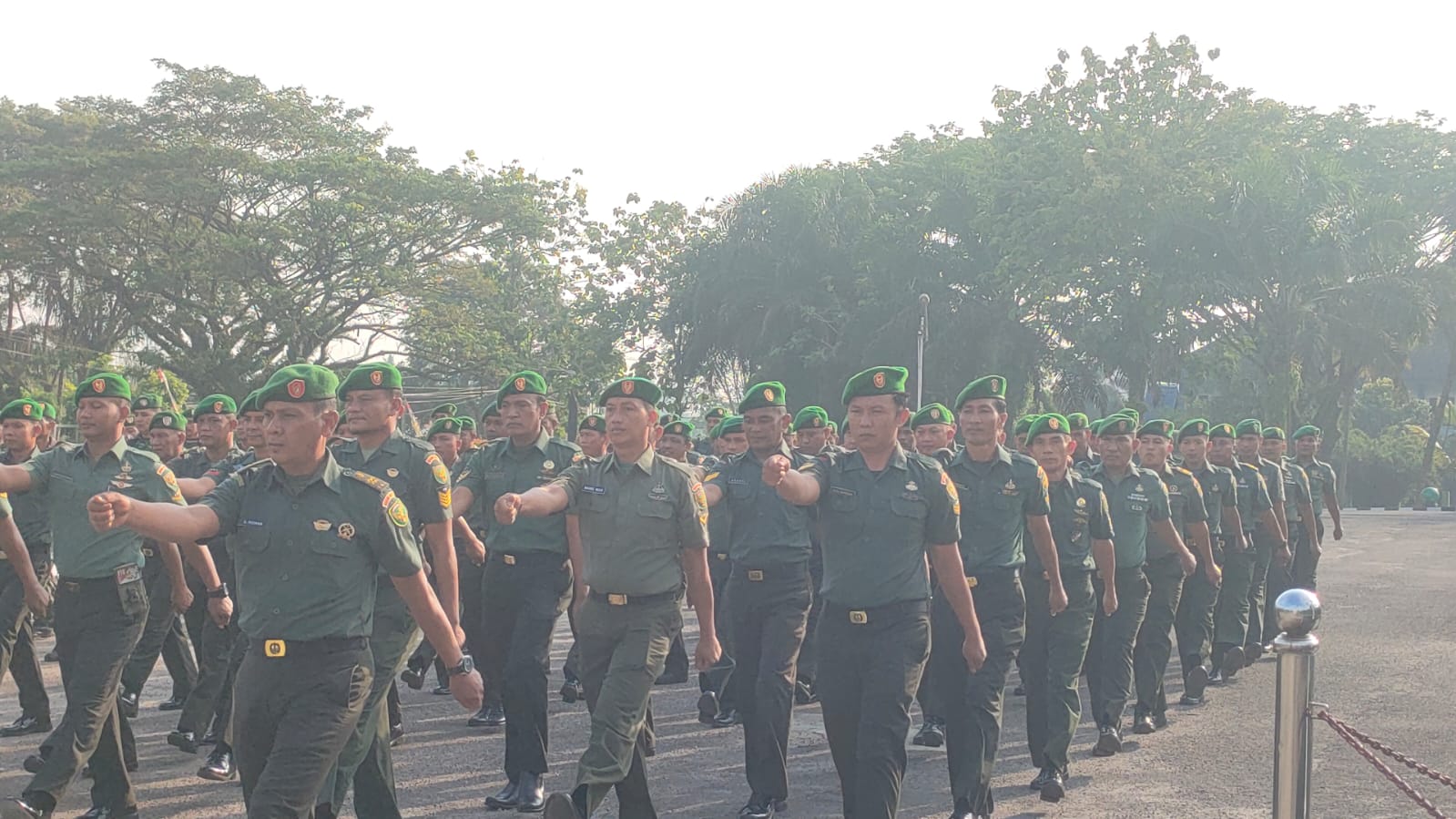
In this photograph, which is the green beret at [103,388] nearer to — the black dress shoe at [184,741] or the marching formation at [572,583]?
the marching formation at [572,583]

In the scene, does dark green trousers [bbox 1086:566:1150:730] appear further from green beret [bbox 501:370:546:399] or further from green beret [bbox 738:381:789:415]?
green beret [bbox 501:370:546:399]

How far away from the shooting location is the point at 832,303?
130 feet

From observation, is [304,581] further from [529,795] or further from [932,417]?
[932,417]

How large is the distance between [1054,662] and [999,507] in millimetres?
1006

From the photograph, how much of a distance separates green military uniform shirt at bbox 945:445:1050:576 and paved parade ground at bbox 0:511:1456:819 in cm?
130

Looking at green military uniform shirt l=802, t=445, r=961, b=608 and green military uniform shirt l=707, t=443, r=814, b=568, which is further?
green military uniform shirt l=707, t=443, r=814, b=568

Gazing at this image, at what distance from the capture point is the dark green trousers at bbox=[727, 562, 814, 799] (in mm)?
6941

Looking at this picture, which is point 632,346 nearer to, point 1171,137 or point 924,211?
point 924,211

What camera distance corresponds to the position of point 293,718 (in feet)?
14.9

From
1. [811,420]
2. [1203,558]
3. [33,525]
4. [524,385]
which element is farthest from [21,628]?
[1203,558]

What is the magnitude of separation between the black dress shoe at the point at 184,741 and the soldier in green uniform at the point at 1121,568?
5.35m

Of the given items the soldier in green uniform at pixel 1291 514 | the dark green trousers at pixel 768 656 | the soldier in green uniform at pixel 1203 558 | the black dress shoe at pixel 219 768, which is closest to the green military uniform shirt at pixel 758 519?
the dark green trousers at pixel 768 656

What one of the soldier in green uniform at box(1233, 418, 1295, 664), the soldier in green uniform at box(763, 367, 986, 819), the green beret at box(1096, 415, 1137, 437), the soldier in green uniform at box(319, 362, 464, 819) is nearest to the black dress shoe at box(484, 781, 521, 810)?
the soldier in green uniform at box(319, 362, 464, 819)

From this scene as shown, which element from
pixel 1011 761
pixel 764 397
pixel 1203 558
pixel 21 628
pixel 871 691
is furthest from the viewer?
pixel 1203 558
